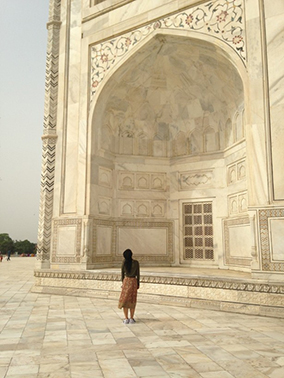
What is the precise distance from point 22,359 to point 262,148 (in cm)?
491

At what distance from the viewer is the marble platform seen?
584cm

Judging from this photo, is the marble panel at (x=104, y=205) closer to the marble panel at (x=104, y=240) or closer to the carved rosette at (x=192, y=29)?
the marble panel at (x=104, y=240)

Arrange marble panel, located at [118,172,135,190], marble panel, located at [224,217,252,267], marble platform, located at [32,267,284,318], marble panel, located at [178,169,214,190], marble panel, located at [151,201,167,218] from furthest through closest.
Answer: marble panel, located at [151,201,167,218], marble panel, located at [118,172,135,190], marble panel, located at [178,169,214,190], marble panel, located at [224,217,252,267], marble platform, located at [32,267,284,318]

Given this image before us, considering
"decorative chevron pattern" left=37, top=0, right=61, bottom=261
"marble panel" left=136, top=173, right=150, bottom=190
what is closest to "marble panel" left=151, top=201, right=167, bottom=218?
"marble panel" left=136, top=173, right=150, bottom=190

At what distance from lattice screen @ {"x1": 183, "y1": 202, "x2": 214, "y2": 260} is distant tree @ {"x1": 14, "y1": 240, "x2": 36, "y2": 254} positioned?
5045cm

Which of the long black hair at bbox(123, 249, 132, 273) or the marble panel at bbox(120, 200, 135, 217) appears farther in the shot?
the marble panel at bbox(120, 200, 135, 217)

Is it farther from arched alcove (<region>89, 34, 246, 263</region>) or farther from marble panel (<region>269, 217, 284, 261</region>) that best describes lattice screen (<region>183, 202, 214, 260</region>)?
marble panel (<region>269, 217, 284, 261</region>)

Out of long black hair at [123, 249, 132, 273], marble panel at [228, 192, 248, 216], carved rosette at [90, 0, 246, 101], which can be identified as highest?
carved rosette at [90, 0, 246, 101]

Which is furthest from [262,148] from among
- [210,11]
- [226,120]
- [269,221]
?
[210,11]

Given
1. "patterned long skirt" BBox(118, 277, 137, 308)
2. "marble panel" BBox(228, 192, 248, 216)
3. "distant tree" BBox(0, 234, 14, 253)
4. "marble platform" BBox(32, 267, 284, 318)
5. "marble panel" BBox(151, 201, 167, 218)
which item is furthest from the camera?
"distant tree" BBox(0, 234, 14, 253)

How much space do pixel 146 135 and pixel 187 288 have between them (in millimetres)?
4675

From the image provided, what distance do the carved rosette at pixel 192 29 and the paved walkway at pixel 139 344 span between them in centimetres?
486

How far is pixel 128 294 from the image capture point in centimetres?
520

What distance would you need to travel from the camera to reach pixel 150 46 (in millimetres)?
8508
